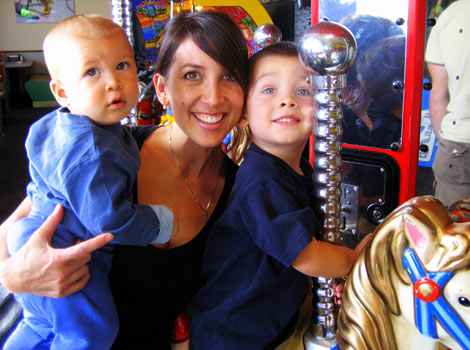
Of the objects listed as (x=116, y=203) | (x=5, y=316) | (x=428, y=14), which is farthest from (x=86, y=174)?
(x=428, y=14)

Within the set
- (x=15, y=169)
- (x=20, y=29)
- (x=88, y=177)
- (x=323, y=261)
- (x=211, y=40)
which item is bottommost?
(x=15, y=169)

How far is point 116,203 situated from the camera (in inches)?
30.4

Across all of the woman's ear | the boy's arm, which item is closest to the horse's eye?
the boy's arm

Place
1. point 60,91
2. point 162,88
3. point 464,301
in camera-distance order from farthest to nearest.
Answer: point 162,88, point 60,91, point 464,301

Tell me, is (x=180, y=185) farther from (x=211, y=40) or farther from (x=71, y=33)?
(x=71, y=33)

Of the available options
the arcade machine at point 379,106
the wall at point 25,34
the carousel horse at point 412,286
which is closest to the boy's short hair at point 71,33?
the arcade machine at point 379,106

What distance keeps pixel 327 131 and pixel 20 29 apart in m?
10.7

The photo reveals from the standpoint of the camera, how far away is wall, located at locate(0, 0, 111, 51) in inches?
382

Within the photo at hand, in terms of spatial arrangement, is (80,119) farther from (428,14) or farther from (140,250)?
(428,14)

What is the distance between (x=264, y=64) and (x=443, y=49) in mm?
1353

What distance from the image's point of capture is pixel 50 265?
32.4 inches

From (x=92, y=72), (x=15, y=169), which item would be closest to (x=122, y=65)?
(x=92, y=72)

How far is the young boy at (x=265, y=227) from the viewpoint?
2.54 ft

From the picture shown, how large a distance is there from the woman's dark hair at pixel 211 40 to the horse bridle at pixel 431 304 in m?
0.53
